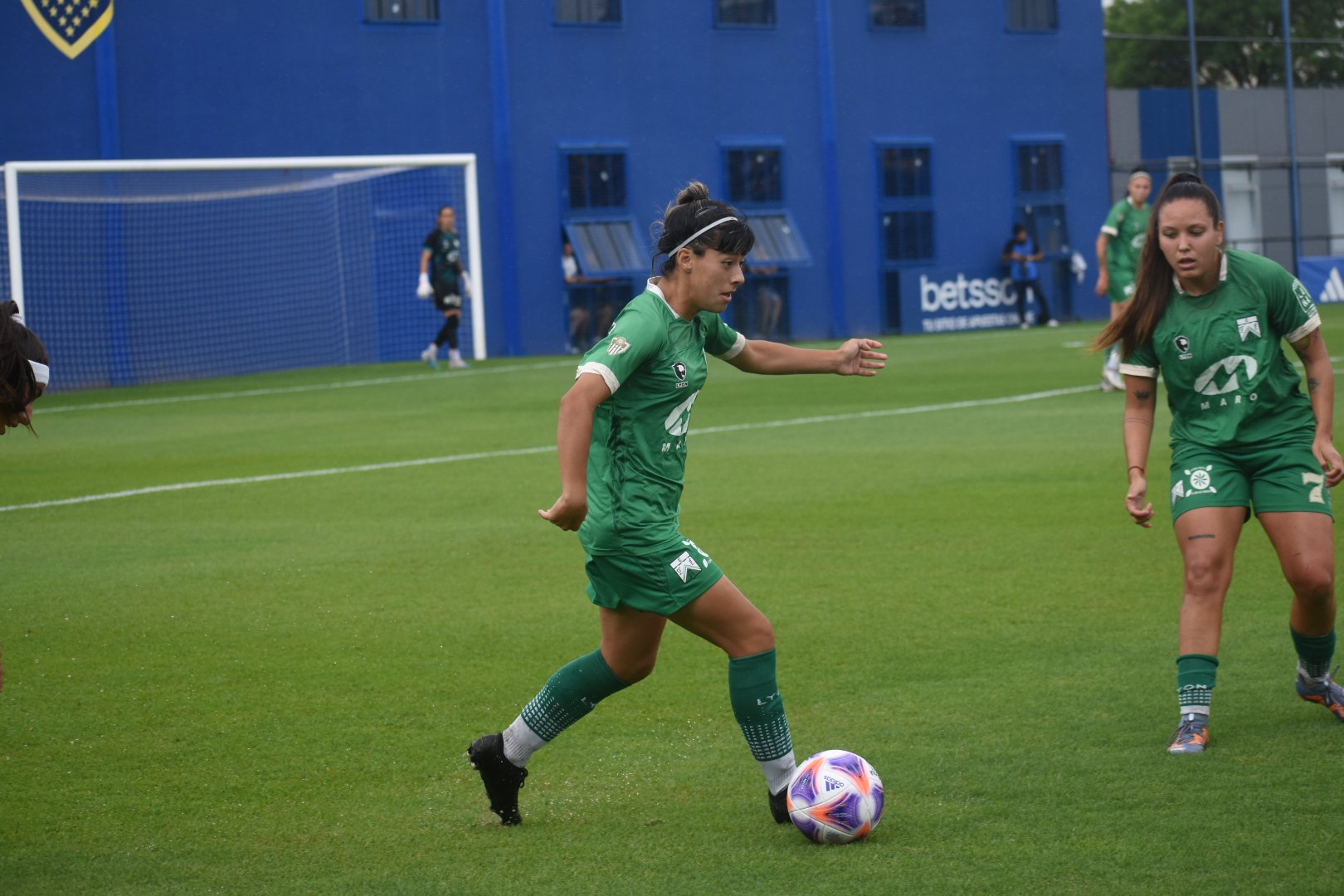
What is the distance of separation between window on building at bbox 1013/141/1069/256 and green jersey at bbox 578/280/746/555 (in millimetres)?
31883

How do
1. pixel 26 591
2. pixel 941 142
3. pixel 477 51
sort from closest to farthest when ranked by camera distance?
pixel 26 591, pixel 477 51, pixel 941 142

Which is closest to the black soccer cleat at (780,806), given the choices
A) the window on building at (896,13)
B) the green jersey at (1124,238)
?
the green jersey at (1124,238)

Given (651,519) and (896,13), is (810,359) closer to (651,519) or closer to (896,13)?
(651,519)

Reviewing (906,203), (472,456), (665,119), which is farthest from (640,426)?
(906,203)

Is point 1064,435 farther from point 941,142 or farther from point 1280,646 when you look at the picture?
point 941,142

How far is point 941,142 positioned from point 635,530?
3120 cm

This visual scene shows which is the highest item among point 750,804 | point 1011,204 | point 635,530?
point 1011,204

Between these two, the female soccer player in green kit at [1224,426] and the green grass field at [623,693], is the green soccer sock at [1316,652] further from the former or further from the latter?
the green grass field at [623,693]

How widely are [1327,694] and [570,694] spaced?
2.55 m

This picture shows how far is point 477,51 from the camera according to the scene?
96.6 ft

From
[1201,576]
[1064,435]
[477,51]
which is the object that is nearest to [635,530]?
[1201,576]

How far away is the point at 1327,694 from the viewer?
213 inches

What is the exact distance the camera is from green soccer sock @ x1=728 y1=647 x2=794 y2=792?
14.8ft

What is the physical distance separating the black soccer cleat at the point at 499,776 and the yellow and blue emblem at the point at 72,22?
23.0 m
